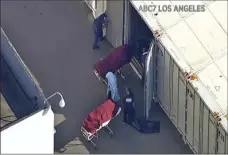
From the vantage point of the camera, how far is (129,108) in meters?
19.0

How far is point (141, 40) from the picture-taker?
66.2 feet

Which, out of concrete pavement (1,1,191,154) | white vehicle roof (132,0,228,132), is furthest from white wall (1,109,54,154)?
white vehicle roof (132,0,228,132)

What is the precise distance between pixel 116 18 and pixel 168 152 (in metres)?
3.58

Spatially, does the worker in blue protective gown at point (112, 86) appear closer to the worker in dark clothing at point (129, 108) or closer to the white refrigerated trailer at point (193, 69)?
the worker in dark clothing at point (129, 108)

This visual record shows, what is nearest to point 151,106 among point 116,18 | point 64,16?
point 116,18

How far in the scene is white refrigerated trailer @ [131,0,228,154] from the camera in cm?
1698

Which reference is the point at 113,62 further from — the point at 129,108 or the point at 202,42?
the point at 202,42

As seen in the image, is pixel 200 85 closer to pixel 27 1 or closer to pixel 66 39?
pixel 66 39

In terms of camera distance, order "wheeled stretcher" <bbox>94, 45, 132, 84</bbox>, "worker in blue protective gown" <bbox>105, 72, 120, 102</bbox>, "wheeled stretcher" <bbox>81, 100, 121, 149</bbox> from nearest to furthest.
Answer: "wheeled stretcher" <bbox>81, 100, 121, 149</bbox>
"worker in blue protective gown" <bbox>105, 72, 120, 102</bbox>
"wheeled stretcher" <bbox>94, 45, 132, 84</bbox>

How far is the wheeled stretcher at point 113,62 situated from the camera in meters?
19.8

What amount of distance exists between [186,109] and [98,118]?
1875 mm

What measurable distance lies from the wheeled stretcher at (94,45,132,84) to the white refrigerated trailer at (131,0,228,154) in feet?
3.83

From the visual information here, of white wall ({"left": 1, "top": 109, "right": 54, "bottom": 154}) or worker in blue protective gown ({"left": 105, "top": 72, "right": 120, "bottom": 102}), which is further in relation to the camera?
worker in blue protective gown ({"left": 105, "top": 72, "right": 120, "bottom": 102})

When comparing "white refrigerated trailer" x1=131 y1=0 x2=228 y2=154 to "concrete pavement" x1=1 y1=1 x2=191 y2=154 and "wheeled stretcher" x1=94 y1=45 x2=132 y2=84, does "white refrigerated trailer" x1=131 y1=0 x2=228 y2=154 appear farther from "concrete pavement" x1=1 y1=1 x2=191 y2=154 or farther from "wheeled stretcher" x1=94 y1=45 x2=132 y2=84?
"wheeled stretcher" x1=94 y1=45 x2=132 y2=84
